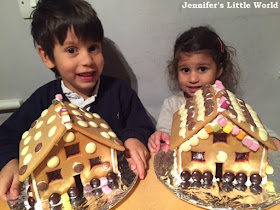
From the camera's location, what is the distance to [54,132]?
2.14ft

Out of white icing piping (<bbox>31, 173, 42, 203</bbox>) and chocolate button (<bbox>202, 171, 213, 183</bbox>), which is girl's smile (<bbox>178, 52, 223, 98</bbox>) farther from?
white icing piping (<bbox>31, 173, 42, 203</bbox>)

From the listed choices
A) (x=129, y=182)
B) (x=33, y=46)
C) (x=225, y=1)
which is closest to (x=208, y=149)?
(x=129, y=182)

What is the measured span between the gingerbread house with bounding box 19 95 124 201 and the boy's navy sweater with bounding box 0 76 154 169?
0.21 m

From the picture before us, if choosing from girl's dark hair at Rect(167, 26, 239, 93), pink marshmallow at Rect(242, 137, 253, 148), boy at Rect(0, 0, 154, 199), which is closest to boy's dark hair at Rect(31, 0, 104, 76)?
boy at Rect(0, 0, 154, 199)

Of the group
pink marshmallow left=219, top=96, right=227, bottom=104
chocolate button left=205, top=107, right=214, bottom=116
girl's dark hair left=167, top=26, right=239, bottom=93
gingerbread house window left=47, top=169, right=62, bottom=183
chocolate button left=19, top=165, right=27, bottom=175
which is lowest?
gingerbread house window left=47, top=169, right=62, bottom=183

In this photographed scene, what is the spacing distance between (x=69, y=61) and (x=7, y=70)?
39 centimetres

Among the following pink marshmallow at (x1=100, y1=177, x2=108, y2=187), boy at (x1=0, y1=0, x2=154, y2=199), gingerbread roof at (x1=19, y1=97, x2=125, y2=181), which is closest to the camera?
gingerbread roof at (x1=19, y1=97, x2=125, y2=181)

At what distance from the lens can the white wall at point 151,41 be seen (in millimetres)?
1065

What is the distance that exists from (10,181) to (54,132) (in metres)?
0.22

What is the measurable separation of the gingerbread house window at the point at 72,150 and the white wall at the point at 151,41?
0.53 m

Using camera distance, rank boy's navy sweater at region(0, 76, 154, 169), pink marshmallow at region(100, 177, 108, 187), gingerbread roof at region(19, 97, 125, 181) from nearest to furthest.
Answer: gingerbread roof at region(19, 97, 125, 181) < pink marshmallow at region(100, 177, 108, 187) < boy's navy sweater at region(0, 76, 154, 169)

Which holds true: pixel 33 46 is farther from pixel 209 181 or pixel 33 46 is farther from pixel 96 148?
pixel 209 181

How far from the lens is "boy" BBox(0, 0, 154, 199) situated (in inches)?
33.3

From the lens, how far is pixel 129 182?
75cm
